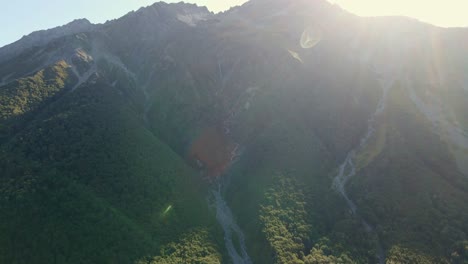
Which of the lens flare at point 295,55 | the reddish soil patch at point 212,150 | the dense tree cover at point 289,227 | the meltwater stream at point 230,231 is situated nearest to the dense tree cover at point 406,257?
the dense tree cover at point 289,227

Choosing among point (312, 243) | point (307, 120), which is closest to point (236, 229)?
point (312, 243)

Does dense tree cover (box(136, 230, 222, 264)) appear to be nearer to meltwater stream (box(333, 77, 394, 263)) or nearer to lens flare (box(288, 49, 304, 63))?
meltwater stream (box(333, 77, 394, 263))

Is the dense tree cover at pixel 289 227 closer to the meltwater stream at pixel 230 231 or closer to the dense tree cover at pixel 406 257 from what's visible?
the meltwater stream at pixel 230 231

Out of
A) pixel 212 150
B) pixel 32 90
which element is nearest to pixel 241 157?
pixel 212 150

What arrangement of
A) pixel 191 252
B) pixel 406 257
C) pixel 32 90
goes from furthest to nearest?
pixel 32 90 < pixel 191 252 < pixel 406 257

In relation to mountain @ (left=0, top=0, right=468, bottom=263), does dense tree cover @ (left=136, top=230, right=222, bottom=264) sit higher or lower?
lower

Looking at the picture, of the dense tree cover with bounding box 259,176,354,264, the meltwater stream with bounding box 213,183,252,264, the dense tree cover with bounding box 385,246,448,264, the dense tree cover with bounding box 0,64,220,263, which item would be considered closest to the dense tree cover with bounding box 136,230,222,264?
the dense tree cover with bounding box 0,64,220,263

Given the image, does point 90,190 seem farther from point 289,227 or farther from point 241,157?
point 241,157

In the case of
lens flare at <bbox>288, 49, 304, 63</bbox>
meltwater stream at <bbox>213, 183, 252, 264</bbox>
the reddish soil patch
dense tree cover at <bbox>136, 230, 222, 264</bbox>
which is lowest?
dense tree cover at <bbox>136, 230, 222, 264</bbox>

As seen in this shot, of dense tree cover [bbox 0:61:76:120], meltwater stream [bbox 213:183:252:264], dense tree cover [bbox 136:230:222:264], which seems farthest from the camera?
dense tree cover [bbox 0:61:76:120]
